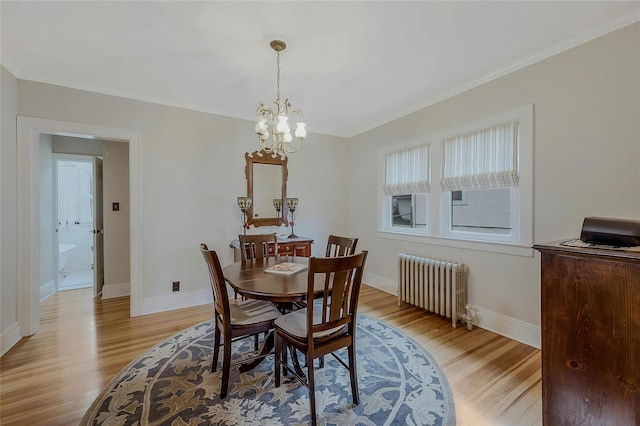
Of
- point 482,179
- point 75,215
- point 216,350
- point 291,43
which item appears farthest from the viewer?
point 75,215

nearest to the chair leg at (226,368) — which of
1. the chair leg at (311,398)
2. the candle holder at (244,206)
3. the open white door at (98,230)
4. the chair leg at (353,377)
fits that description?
the chair leg at (311,398)

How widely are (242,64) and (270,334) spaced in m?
2.42

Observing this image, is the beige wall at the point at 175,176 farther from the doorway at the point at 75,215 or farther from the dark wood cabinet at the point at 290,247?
the doorway at the point at 75,215

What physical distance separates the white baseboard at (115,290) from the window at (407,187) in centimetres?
402

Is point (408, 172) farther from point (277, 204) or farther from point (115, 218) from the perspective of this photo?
point (115, 218)

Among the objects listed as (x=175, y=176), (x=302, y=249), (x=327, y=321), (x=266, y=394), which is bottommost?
(x=266, y=394)

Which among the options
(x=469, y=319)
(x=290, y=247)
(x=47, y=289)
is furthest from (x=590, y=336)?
(x=47, y=289)

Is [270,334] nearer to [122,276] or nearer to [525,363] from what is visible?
[525,363]

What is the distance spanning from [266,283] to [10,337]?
2603mm

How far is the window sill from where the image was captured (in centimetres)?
249

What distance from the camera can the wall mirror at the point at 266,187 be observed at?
12.5 ft

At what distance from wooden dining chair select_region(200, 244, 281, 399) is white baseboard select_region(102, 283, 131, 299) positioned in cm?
277

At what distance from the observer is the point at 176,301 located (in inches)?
Answer: 133

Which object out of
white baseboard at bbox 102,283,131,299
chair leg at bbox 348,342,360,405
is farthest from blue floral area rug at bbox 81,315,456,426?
white baseboard at bbox 102,283,131,299
